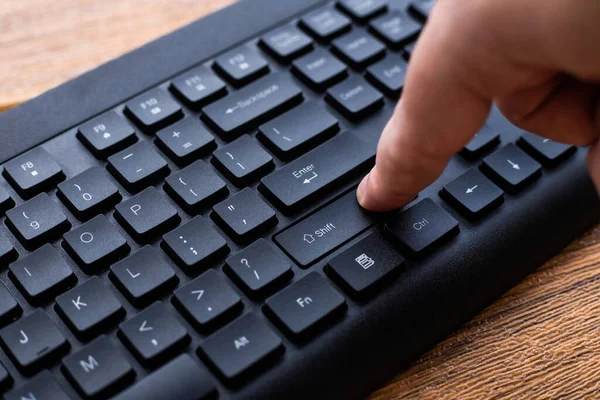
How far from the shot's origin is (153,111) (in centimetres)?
39

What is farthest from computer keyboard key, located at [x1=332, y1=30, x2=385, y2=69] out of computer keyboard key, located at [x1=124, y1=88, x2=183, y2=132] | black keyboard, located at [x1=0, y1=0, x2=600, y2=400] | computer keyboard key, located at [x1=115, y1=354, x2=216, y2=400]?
computer keyboard key, located at [x1=115, y1=354, x2=216, y2=400]

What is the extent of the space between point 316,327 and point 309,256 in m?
0.04

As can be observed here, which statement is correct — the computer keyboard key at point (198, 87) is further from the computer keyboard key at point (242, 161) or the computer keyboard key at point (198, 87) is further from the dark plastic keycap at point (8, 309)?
the dark plastic keycap at point (8, 309)

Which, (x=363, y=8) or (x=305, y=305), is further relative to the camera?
(x=363, y=8)

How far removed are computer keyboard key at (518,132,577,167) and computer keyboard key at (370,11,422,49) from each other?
97 mm

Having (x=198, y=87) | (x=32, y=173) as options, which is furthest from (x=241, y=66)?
(x=32, y=173)

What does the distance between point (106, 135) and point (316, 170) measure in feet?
0.37

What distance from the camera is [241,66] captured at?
0.42 metres

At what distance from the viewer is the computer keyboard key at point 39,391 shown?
0.29m

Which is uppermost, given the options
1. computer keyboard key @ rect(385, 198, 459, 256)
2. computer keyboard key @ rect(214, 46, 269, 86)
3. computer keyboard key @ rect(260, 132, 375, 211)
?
computer keyboard key @ rect(214, 46, 269, 86)

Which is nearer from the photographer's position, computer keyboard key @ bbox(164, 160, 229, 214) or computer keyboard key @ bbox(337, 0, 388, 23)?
computer keyboard key @ bbox(164, 160, 229, 214)

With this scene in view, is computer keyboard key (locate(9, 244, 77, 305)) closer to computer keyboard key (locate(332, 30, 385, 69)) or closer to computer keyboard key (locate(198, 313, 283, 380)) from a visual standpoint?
computer keyboard key (locate(198, 313, 283, 380))

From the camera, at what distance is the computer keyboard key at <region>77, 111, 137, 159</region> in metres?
0.37

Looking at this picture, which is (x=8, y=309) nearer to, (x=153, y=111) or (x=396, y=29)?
(x=153, y=111)
